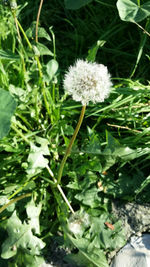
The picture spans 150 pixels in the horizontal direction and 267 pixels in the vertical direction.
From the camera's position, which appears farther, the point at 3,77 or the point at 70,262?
the point at 3,77

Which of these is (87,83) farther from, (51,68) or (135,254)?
(135,254)

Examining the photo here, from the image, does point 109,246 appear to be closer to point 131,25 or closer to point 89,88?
point 89,88

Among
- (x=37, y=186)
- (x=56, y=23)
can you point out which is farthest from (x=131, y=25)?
(x=37, y=186)

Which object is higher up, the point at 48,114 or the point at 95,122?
the point at 48,114

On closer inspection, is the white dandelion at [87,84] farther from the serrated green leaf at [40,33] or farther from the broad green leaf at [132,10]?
the broad green leaf at [132,10]

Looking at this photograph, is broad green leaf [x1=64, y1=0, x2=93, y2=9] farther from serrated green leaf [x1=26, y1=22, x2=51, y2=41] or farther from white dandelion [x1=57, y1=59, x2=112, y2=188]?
white dandelion [x1=57, y1=59, x2=112, y2=188]

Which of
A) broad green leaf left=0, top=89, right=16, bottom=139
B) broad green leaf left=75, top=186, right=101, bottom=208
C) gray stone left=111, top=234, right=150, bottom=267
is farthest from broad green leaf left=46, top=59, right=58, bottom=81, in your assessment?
gray stone left=111, top=234, right=150, bottom=267

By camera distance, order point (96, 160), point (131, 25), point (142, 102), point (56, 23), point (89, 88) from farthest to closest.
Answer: point (56, 23) < point (131, 25) < point (142, 102) < point (96, 160) < point (89, 88)

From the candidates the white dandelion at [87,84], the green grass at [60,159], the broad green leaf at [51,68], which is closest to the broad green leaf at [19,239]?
the green grass at [60,159]
